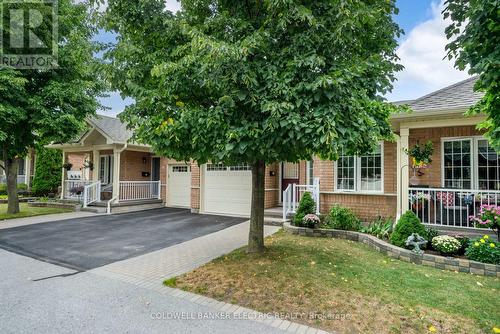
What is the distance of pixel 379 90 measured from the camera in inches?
187

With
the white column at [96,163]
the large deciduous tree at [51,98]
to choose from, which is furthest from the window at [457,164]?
the white column at [96,163]

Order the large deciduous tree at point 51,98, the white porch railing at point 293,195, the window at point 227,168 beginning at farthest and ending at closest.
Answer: the window at point 227,168 < the large deciduous tree at point 51,98 < the white porch railing at point 293,195

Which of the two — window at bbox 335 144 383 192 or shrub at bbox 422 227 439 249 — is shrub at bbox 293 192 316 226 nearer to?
window at bbox 335 144 383 192

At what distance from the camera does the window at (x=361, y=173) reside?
9102 mm

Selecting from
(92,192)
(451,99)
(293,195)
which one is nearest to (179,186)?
(92,192)

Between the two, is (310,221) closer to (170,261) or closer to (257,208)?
(257,208)

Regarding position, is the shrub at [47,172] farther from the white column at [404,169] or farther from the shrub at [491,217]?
the shrub at [491,217]

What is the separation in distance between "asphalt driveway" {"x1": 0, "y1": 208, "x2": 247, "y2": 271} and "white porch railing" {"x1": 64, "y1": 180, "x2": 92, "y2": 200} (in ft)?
11.1

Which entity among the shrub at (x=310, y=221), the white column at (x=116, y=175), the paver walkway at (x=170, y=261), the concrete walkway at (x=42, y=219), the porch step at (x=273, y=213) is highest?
the white column at (x=116, y=175)

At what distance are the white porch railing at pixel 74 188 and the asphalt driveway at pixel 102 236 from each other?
3.39 meters

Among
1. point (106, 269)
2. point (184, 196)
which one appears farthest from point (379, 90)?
point (184, 196)

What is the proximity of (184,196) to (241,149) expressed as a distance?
36.9 feet

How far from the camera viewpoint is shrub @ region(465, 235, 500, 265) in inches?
202

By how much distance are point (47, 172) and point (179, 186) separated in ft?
33.0
